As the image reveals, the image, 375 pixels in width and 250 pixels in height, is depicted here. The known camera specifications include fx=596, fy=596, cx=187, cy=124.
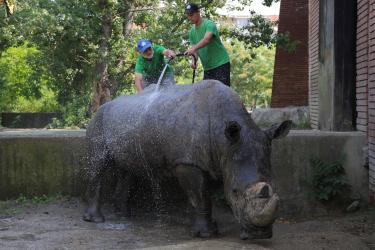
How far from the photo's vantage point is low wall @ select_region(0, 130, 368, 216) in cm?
816

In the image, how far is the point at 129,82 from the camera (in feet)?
76.5

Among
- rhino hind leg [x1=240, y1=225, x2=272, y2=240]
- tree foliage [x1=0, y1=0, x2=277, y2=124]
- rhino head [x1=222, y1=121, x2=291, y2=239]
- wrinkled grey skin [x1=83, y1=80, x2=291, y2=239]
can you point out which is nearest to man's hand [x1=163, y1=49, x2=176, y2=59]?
wrinkled grey skin [x1=83, y1=80, x2=291, y2=239]

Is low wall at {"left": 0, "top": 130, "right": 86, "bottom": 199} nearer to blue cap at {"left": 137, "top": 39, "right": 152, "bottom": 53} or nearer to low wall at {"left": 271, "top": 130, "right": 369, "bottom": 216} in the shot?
blue cap at {"left": 137, "top": 39, "right": 152, "bottom": 53}

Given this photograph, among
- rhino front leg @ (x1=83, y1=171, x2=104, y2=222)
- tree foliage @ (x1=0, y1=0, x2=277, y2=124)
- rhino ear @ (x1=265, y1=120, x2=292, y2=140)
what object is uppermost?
tree foliage @ (x1=0, y1=0, x2=277, y2=124)

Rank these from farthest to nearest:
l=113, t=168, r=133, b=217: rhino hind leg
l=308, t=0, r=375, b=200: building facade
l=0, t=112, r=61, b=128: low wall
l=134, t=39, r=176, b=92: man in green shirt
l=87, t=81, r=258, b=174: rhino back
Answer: l=0, t=112, r=61, b=128: low wall < l=134, t=39, r=176, b=92: man in green shirt < l=113, t=168, r=133, b=217: rhino hind leg < l=308, t=0, r=375, b=200: building facade < l=87, t=81, r=258, b=174: rhino back

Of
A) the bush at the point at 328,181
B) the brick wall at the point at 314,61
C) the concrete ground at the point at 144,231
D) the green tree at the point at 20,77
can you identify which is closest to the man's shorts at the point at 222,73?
the bush at the point at 328,181

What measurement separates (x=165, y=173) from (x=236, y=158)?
141cm

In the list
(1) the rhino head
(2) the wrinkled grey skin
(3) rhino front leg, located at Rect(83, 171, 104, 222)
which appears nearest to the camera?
(1) the rhino head

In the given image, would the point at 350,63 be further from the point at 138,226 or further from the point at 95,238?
the point at 95,238

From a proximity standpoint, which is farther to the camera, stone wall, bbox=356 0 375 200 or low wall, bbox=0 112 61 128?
low wall, bbox=0 112 61 128

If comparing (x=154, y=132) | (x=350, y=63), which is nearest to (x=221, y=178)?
(x=154, y=132)

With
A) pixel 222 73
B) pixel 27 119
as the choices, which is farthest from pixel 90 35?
pixel 222 73

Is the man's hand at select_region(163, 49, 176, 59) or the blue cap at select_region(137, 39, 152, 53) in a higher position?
the blue cap at select_region(137, 39, 152, 53)

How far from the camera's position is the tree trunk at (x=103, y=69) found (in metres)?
20.6
